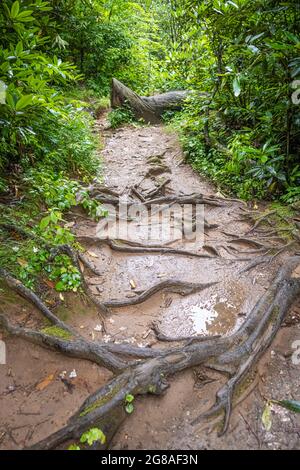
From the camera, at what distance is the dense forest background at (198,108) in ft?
9.83

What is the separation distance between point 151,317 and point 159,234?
1.74m

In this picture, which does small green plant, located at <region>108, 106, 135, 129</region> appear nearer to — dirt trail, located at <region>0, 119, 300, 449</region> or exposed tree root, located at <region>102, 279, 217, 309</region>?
dirt trail, located at <region>0, 119, 300, 449</region>

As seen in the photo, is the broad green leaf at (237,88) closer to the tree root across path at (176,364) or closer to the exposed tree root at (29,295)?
the tree root across path at (176,364)

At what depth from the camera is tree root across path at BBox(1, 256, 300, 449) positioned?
2.17m

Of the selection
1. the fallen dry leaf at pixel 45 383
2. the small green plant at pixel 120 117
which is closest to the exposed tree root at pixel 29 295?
the fallen dry leaf at pixel 45 383

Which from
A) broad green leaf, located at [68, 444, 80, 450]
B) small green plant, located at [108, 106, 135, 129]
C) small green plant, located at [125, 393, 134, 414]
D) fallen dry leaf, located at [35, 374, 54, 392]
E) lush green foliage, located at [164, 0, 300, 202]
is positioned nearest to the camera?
broad green leaf, located at [68, 444, 80, 450]

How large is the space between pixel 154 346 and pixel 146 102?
31.0 feet

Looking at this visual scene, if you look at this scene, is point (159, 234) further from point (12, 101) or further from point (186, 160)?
point (186, 160)

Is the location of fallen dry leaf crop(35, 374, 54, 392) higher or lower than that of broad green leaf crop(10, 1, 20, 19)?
lower

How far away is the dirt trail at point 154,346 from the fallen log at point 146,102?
21.3 ft

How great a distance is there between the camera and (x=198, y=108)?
713 cm

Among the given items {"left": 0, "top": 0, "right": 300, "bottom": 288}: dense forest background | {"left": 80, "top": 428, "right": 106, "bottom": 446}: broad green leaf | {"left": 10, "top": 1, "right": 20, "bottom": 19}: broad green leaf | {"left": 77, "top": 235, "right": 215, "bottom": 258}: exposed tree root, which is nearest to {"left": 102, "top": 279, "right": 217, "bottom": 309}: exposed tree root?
{"left": 77, "top": 235, "right": 215, "bottom": 258}: exposed tree root

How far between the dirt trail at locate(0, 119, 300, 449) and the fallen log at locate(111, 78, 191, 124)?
648 cm

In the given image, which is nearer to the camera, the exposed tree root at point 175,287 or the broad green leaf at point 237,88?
the exposed tree root at point 175,287
